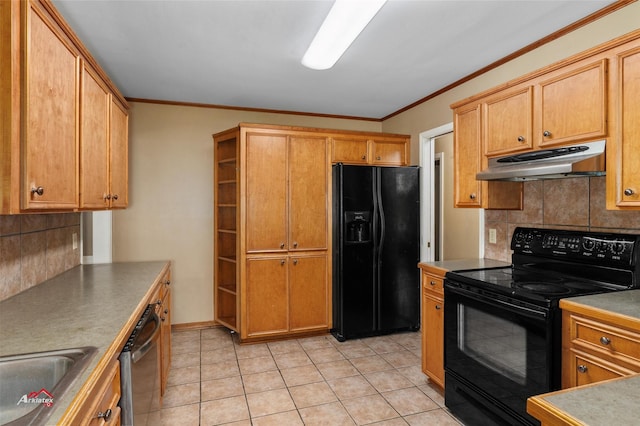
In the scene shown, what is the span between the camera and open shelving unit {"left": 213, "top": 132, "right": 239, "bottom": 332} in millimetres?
3947

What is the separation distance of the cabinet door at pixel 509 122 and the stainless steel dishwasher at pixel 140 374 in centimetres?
235

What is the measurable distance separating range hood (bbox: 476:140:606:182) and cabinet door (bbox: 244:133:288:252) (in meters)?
1.98

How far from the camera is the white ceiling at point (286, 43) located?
214cm

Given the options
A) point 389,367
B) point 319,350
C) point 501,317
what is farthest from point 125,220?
point 501,317

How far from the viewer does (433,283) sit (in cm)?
262

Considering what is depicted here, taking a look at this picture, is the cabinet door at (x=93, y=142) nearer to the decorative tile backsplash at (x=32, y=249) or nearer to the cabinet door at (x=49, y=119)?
the cabinet door at (x=49, y=119)

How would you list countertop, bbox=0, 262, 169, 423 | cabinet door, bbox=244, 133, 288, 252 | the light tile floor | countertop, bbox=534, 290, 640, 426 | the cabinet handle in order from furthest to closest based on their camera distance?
1. cabinet door, bbox=244, 133, 288, 252
2. the light tile floor
3. countertop, bbox=0, 262, 169, 423
4. the cabinet handle
5. countertop, bbox=534, 290, 640, 426

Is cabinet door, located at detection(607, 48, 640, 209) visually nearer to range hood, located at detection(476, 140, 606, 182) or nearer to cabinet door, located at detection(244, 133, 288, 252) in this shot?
range hood, located at detection(476, 140, 606, 182)

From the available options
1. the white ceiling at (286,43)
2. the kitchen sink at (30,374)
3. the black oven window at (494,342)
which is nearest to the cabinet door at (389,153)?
the white ceiling at (286,43)

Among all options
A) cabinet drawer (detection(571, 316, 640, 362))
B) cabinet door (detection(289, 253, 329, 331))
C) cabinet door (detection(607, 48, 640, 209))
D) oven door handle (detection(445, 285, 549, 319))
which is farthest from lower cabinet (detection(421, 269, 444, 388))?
cabinet door (detection(289, 253, 329, 331))

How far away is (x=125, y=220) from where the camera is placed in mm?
3832

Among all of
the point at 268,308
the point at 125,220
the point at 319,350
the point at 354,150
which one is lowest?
the point at 319,350

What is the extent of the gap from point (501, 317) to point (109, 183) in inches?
99.0

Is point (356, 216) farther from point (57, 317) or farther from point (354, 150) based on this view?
point (57, 317)
